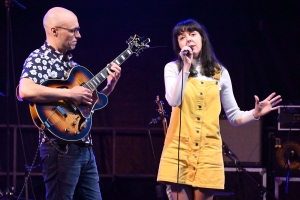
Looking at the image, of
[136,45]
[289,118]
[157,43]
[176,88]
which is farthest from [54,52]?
[289,118]

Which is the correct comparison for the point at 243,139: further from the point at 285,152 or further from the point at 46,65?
the point at 46,65

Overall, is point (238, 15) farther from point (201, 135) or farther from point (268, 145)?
point (201, 135)

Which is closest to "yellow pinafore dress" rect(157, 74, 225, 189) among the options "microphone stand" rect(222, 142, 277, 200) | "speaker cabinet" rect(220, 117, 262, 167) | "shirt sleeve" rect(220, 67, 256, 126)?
"shirt sleeve" rect(220, 67, 256, 126)

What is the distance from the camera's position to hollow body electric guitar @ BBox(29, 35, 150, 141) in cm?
308

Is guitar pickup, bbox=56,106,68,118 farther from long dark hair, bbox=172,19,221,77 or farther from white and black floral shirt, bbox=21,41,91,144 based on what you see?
long dark hair, bbox=172,19,221,77

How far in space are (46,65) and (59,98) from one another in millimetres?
247

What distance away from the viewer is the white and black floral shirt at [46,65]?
3.09 m

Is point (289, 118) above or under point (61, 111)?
under

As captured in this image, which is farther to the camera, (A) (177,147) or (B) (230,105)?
(B) (230,105)

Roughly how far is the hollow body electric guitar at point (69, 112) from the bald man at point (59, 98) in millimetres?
45

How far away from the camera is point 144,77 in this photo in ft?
20.4

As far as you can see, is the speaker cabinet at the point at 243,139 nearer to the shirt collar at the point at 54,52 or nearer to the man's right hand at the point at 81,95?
the man's right hand at the point at 81,95

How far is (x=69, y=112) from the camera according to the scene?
322cm

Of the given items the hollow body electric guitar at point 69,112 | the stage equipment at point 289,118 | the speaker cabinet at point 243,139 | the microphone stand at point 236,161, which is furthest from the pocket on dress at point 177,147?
the stage equipment at point 289,118
